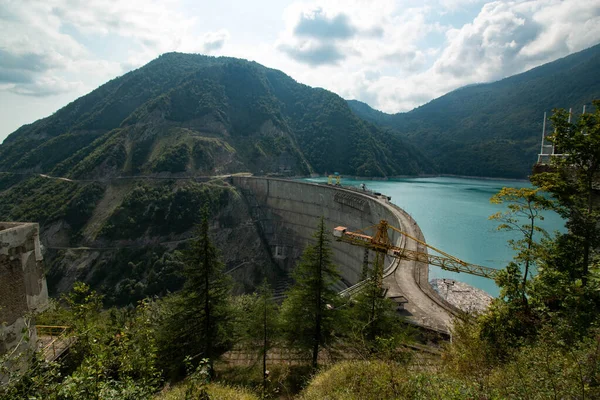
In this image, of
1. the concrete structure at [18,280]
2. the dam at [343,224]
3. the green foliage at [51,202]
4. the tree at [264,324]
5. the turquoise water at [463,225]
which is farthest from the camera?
the green foliage at [51,202]

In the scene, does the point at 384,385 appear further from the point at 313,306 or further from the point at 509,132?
the point at 509,132

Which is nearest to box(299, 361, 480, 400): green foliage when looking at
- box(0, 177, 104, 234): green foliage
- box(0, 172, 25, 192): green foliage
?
box(0, 177, 104, 234): green foliage

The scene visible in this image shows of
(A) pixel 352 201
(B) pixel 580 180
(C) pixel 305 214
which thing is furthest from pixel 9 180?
(B) pixel 580 180

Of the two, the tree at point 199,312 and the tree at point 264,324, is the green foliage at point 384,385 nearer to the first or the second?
the tree at point 264,324

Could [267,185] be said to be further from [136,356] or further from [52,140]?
[52,140]

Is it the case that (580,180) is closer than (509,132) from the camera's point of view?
Yes

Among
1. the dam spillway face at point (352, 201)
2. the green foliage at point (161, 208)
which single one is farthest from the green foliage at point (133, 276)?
the dam spillway face at point (352, 201)

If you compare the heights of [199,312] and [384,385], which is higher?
[384,385]
